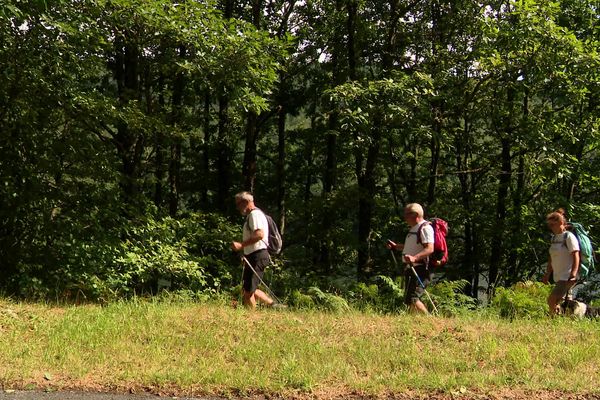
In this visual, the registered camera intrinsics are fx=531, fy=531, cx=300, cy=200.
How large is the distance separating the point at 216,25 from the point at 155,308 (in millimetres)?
4541

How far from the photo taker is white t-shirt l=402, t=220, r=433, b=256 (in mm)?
6438

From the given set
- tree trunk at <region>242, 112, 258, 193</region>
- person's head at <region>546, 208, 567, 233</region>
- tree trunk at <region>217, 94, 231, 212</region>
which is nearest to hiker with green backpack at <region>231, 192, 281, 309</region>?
Answer: person's head at <region>546, 208, 567, 233</region>

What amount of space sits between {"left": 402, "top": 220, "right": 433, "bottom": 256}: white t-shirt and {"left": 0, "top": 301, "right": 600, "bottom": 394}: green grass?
82cm

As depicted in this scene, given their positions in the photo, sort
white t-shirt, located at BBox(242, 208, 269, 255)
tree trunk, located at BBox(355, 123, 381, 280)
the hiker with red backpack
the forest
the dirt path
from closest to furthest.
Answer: the dirt path → the hiker with red backpack → white t-shirt, located at BBox(242, 208, 269, 255) → the forest → tree trunk, located at BBox(355, 123, 381, 280)

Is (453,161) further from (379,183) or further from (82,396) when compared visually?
(82,396)

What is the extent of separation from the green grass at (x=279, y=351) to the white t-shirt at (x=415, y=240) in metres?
0.82

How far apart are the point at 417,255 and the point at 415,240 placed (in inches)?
9.4

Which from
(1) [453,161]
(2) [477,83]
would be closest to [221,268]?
(2) [477,83]

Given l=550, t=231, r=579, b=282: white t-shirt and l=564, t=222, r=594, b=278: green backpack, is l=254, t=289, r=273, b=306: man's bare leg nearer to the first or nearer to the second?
l=550, t=231, r=579, b=282: white t-shirt

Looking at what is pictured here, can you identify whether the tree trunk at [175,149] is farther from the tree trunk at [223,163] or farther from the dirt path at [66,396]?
the dirt path at [66,396]

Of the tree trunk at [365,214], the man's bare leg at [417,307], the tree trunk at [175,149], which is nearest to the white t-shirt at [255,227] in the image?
the man's bare leg at [417,307]

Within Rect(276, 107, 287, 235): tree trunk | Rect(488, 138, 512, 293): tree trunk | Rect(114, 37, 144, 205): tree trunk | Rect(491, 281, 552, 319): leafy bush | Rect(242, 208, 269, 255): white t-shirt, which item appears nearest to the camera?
Rect(242, 208, 269, 255): white t-shirt

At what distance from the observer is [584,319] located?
21.9 ft

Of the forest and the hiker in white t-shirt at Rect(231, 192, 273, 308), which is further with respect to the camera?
the forest
